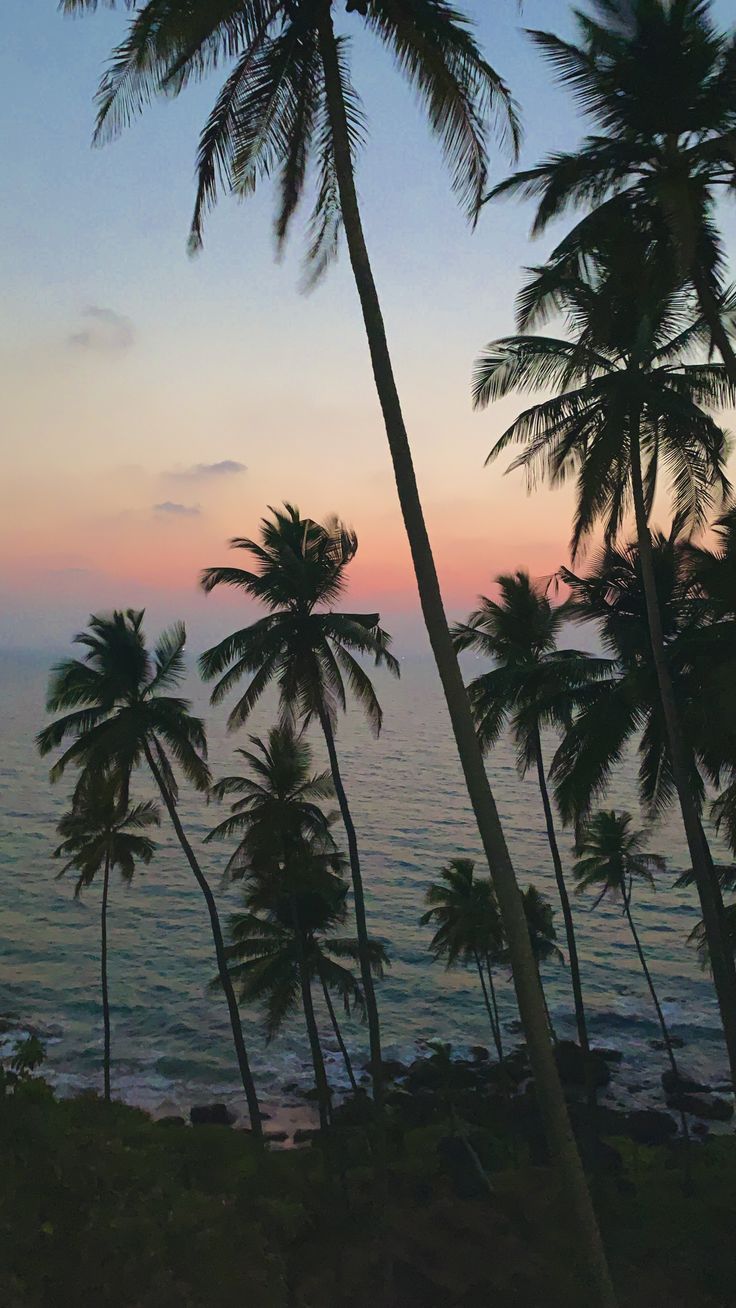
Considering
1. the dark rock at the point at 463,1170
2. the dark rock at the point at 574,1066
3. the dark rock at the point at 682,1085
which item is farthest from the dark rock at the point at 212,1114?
the dark rock at the point at 682,1085

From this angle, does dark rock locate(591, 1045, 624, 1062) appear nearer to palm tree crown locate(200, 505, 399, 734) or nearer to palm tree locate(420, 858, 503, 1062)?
palm tree locate(420, 858, 503, 1062)

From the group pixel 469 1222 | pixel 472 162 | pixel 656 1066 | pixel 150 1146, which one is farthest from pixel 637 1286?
pixel 656 1066

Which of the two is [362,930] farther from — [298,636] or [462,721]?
[462,721]

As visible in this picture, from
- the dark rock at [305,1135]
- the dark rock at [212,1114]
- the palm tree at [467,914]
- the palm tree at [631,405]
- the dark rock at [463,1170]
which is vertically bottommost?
the dark rock at [305,1135]

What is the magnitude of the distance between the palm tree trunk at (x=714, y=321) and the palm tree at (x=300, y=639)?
10.3m

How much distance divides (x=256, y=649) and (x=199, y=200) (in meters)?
12.0

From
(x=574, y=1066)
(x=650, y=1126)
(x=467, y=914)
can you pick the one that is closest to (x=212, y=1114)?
(x=467, y=914)

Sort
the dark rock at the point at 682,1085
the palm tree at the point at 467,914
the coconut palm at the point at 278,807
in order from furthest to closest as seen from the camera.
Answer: the dark rock at the point at 682,1085 < the palm tree at the point at 467,914 < the coconut palm at the point at 278,807

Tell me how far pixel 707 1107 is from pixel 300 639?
27902mm

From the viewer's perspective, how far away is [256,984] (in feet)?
85.1

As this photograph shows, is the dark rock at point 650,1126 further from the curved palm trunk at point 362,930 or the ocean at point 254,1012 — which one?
the curved palm trunk at point 362,930

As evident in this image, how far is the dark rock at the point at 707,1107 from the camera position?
3200cm

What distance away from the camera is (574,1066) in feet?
115

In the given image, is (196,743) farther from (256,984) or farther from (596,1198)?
(596,1198)
